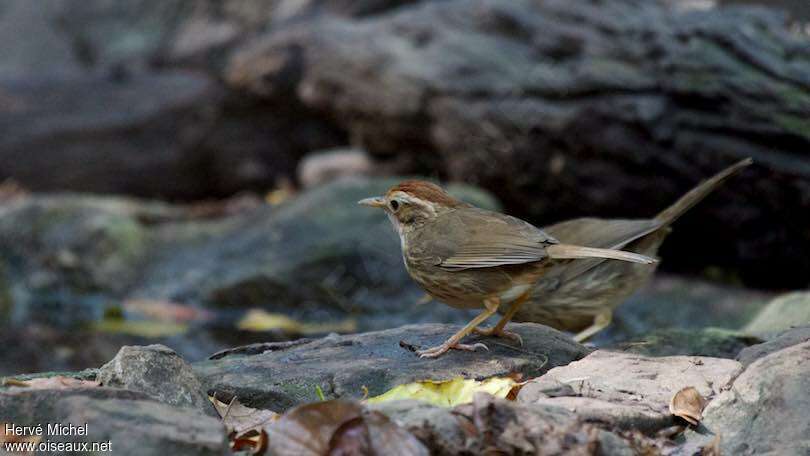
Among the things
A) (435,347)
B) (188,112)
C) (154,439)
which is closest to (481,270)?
(435,347)

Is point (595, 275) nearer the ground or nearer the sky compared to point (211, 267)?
nearer the sky

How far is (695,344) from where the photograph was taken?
16.5ft

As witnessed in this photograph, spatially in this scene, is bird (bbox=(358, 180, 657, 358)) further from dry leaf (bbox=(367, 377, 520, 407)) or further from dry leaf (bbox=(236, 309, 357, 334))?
dry leaf (bbox=(236, 309, 357, 334))

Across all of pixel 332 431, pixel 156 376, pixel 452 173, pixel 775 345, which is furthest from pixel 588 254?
pixel 452 173

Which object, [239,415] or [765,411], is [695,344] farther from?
[239,415]

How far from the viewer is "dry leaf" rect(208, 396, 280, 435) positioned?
12.1 ft

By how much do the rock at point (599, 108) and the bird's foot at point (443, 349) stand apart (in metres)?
4.06

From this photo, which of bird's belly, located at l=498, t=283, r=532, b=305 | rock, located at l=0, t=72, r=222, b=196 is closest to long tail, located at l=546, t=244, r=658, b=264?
bird's belly, located at l=498, t=283, r=532, b=305

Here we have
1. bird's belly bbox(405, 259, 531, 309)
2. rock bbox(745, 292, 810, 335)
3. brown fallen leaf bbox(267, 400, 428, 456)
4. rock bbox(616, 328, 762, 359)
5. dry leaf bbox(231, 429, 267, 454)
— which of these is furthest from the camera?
rock bbox(745, 292, 810, 335)

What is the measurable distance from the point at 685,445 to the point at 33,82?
12.1 metres

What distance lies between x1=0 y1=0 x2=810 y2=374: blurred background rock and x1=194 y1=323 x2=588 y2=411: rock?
3345mm

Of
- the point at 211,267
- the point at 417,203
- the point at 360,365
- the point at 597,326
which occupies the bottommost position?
the point at 211,267

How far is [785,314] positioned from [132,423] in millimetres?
4240

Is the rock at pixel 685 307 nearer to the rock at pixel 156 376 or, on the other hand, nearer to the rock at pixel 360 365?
the rock at pixel 360 365
